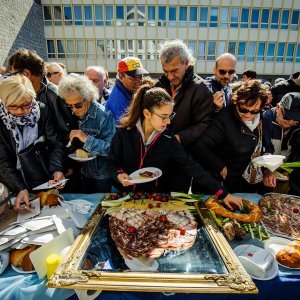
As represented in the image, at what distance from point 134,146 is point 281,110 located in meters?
1.42

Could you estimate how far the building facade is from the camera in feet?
62.8

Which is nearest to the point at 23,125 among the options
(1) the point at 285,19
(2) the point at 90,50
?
(2) the point at 90,50

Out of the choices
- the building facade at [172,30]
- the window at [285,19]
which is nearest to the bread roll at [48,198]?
the building facade at [172,30]

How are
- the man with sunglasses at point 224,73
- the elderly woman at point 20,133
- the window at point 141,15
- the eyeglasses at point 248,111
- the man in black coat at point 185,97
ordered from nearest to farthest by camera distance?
the elderly woman at point 20,133 < the eyeglasses at point 248,111 < the man in black coat at point 185,97 < the man with sunglasses at point 224,73 < the window at point 141,15

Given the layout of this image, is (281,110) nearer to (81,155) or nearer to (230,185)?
(230,185)

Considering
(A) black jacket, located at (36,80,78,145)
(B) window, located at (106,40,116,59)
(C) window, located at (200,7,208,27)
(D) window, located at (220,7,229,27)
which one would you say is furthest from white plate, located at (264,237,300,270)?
(D) window, located at (220,7,229,27)

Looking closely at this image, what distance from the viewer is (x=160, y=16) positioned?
765 inches

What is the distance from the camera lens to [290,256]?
1.28 meters

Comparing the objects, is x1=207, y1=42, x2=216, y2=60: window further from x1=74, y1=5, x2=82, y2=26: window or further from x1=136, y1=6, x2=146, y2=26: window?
x1=74, y1=5, x2=82, y2=26: window

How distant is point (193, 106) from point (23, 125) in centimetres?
138

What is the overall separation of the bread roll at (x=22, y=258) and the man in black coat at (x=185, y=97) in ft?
4.07

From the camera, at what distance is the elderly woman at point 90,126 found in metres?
1.96

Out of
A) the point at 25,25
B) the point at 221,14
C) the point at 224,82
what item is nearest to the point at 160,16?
the point at 221,14

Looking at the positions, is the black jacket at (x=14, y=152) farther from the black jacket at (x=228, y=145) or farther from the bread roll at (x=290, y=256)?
the bread roll at (x=290, y=256)
